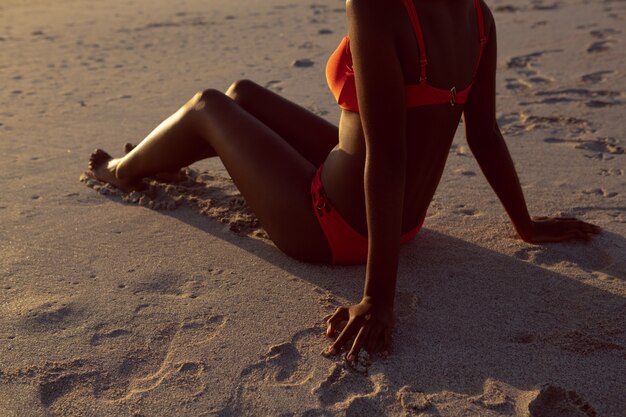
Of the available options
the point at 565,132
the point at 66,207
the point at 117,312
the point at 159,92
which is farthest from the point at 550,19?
the point at 117,312

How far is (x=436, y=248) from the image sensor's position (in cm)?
285

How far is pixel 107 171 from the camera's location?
11.3 feet

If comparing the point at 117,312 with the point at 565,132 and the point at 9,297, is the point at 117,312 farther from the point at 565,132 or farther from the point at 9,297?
the point at 565,132

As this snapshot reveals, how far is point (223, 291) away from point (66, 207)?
1.08 meters

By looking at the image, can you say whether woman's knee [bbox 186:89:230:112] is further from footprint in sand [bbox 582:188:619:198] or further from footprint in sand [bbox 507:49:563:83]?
footprint in sand [bbox 507:49:563:83]

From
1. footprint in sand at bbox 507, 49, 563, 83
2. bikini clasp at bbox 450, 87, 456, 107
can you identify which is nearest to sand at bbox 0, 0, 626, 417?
footprint in sand at bbox 507, 49, 563, 83

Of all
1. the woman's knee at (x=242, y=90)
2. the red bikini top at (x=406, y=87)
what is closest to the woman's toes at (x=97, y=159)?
the woman's knee at (x=242, y=90)

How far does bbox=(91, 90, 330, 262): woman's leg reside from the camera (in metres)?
2.61

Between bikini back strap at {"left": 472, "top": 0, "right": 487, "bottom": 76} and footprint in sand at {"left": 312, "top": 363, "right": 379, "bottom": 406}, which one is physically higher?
bikini back strap at {"left": 472, "top": 0, "right": 487, "bottom": 76}

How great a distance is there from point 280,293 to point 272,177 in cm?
40

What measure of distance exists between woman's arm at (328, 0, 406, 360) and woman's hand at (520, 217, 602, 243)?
832 millimetres

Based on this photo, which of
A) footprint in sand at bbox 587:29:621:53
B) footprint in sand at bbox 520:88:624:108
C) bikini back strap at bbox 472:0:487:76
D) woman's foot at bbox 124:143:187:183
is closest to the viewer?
bikini back strap at bbox 472:0:487:76

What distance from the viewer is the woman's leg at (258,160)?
2605 millimetres

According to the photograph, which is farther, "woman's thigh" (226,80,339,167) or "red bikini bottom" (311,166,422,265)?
"woman's thigh" (226,80,339,167)
